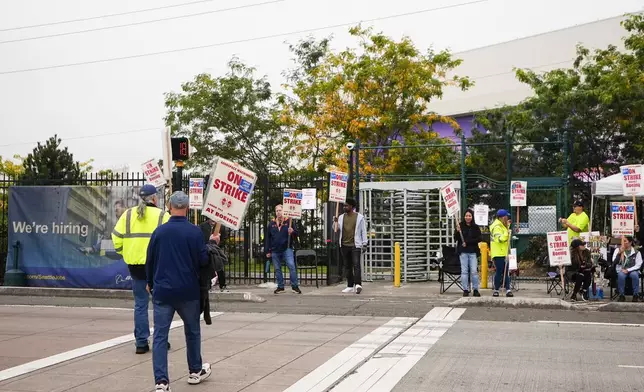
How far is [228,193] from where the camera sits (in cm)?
912

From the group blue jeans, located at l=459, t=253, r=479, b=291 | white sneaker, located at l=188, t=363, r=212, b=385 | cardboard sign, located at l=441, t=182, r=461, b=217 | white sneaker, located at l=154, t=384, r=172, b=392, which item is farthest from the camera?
cardboard sign, located at l=441, t=182, r=461, b=217

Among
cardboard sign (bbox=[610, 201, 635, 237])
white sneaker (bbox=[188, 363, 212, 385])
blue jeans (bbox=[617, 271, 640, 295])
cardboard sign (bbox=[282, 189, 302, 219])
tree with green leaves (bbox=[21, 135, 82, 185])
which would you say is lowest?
white sneaker (bbox=[188, 363, 212, 385])

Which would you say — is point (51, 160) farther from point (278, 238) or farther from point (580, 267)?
point (580, 267)

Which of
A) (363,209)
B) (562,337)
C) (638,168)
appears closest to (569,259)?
(638,168)

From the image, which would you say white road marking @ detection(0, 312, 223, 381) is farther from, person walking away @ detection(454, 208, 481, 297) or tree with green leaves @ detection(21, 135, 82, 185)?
tree with green leaves @ detection(21, 135, 82, 185)

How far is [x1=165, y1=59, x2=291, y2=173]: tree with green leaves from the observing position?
41812mm

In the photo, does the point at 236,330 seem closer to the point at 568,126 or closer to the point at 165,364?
the point at 165,364

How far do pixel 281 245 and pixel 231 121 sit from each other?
80.2 ft

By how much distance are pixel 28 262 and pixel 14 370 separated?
1114 centimetres

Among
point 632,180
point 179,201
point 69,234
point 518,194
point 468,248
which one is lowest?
point 468,248

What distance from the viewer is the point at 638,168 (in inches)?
652

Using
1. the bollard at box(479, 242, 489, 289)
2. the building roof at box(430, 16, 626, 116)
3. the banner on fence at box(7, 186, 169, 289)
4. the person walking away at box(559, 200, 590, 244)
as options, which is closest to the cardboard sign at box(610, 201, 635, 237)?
the person walking away at box(559, 200, 590, 244)

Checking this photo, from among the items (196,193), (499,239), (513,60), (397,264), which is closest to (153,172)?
(196,193)

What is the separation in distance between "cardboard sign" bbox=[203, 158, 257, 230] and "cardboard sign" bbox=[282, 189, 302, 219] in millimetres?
9800
